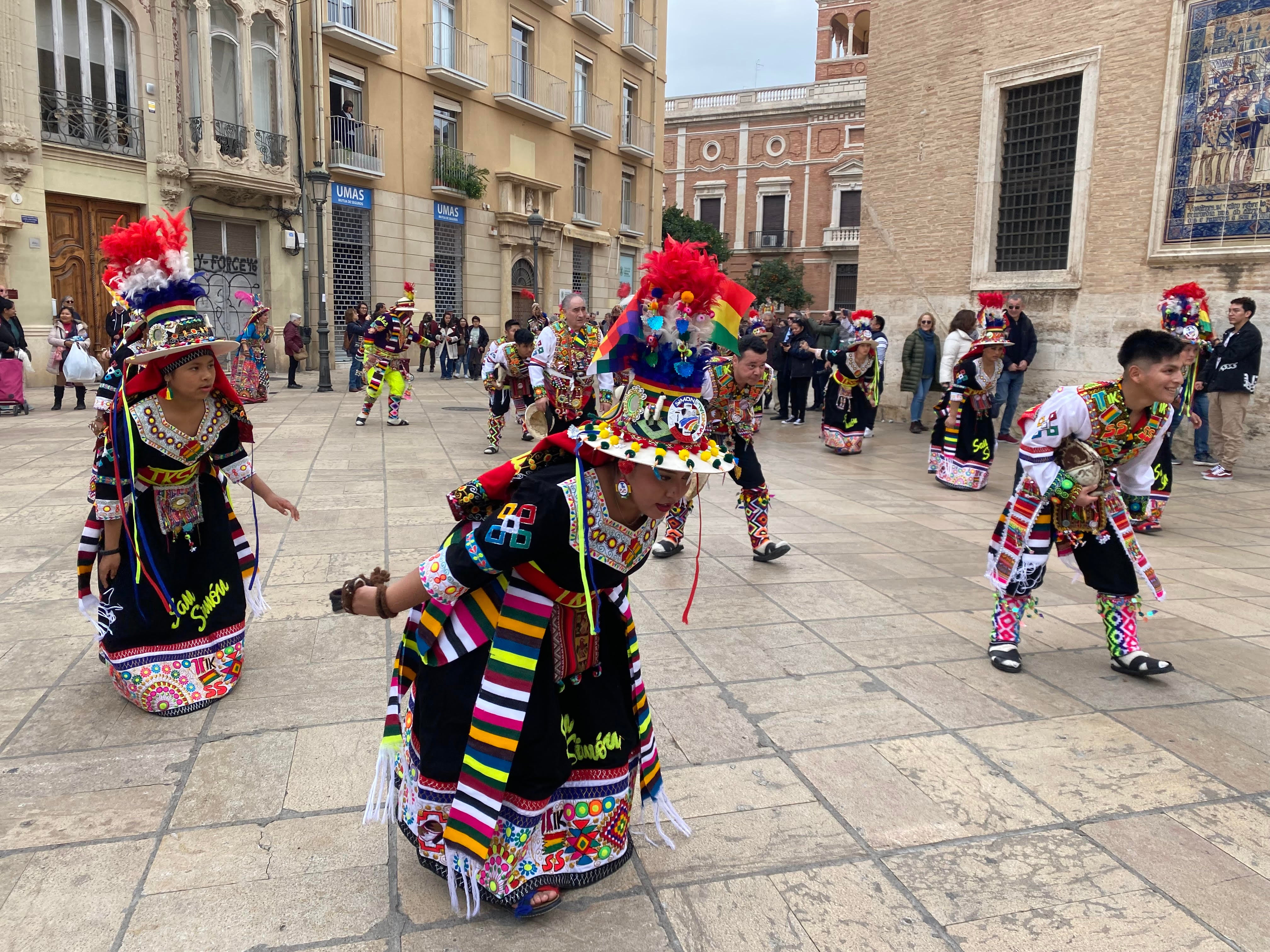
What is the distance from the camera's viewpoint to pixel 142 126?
16.9 metres

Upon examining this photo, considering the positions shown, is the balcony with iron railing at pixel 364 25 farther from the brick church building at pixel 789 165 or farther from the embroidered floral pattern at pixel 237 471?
the brick church building at pixel 789 165

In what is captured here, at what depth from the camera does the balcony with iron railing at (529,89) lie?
82.2 feet

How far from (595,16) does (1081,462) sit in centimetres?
2928

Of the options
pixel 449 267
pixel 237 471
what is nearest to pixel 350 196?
pixel 449 267

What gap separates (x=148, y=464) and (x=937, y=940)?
3.12m

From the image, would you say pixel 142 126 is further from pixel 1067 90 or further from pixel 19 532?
pixel 1067 90

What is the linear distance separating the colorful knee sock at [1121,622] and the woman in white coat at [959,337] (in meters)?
6.96

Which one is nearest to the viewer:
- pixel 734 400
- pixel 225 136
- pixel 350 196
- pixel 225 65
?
pixel 734 400

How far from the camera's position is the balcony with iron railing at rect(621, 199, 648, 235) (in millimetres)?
31906

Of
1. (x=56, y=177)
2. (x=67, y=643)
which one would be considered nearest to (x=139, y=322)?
(x=67, y=643)

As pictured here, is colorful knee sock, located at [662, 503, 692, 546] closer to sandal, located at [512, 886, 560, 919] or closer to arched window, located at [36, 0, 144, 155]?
sandal, located at [512, 886, 560, 919]

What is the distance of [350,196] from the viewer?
21281mm

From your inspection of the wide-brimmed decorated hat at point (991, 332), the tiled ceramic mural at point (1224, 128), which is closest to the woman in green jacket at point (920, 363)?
the tiled ceramic mural at point (1224, 128)

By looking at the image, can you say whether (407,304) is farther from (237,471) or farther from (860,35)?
(860,35)
